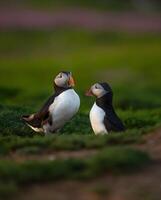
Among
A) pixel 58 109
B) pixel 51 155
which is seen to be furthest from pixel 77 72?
pixel 51 155

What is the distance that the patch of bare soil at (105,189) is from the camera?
8.92 metres

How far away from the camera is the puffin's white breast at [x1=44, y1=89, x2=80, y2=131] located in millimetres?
12742

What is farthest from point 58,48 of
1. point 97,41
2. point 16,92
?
point 16,92

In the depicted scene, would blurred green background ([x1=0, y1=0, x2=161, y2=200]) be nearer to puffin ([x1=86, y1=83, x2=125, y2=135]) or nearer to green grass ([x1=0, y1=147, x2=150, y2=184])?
green grass ([x1=0, y1=147, x2=150, y2=184])

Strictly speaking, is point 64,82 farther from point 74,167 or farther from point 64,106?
point 74,167

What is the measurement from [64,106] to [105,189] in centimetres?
380

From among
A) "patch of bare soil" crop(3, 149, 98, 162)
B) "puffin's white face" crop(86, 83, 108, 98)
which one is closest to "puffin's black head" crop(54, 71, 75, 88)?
"puffin's white face" crop(86, 83, 108, 98)

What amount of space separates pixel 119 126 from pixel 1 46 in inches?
920

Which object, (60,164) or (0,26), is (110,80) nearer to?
(0,26)

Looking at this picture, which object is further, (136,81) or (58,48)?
(58,48)

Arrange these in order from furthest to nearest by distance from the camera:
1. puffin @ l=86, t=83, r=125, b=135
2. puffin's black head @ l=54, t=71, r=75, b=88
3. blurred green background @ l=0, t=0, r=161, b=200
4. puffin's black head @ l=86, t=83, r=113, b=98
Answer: puffin's black head @ l=54, t=71, r=75, b=88, puffin's black head @ l=86, t=83, r=113, b=98, puffin @ l=86, t=83, r=125, b=135, blurred green background @ l=0, t=0, r=161, b=200

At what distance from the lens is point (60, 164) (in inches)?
374

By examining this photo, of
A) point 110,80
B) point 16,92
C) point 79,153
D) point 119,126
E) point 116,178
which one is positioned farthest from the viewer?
point 110,80

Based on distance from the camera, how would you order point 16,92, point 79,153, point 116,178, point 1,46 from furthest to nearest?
point 1,46
point 16,92
point 79,153
point 116,178
